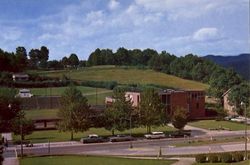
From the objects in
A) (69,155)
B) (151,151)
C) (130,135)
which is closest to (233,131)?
(130,135)

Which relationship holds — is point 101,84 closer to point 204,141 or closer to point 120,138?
point 120,138

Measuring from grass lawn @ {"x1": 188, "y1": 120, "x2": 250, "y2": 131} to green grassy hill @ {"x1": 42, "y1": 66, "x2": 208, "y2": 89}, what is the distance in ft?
121

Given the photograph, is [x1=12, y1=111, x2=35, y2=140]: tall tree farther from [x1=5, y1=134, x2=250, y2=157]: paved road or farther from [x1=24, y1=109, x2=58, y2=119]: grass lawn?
[x1=24, y1=109, x2=58, y2=119]: grass lawn

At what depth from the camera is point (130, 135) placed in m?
54.9

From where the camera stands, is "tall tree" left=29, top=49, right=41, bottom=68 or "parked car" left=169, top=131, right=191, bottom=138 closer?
"parked car" left=169, top=131, right=191, bottom=138

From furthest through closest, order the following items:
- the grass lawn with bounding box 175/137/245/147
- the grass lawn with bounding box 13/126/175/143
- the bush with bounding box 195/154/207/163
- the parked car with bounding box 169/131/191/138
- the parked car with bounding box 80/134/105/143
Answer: the parked car with bounding box 169/131/191/138 → the grass lawn with bounding box 13/126/175/143 → the parked car with bounding box 80/134/105/143 → the grass lawn with bounding box 175/137/245/147 → the bush with bounding box 195/154/207/163

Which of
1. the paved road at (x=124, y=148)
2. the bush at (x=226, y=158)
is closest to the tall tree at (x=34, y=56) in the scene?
the paved road at (x=124, y=148)

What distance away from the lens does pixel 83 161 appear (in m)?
37.9

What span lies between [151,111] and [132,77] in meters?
60.4

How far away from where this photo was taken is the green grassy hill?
111 m

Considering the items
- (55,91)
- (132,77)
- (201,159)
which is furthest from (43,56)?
(201,159)

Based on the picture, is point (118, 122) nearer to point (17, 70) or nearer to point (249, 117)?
point (249, 117)

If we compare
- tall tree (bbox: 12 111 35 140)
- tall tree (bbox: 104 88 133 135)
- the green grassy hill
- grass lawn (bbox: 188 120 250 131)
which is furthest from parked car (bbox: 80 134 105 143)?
the green grassy hill

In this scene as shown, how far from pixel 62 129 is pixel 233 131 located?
881 inches
